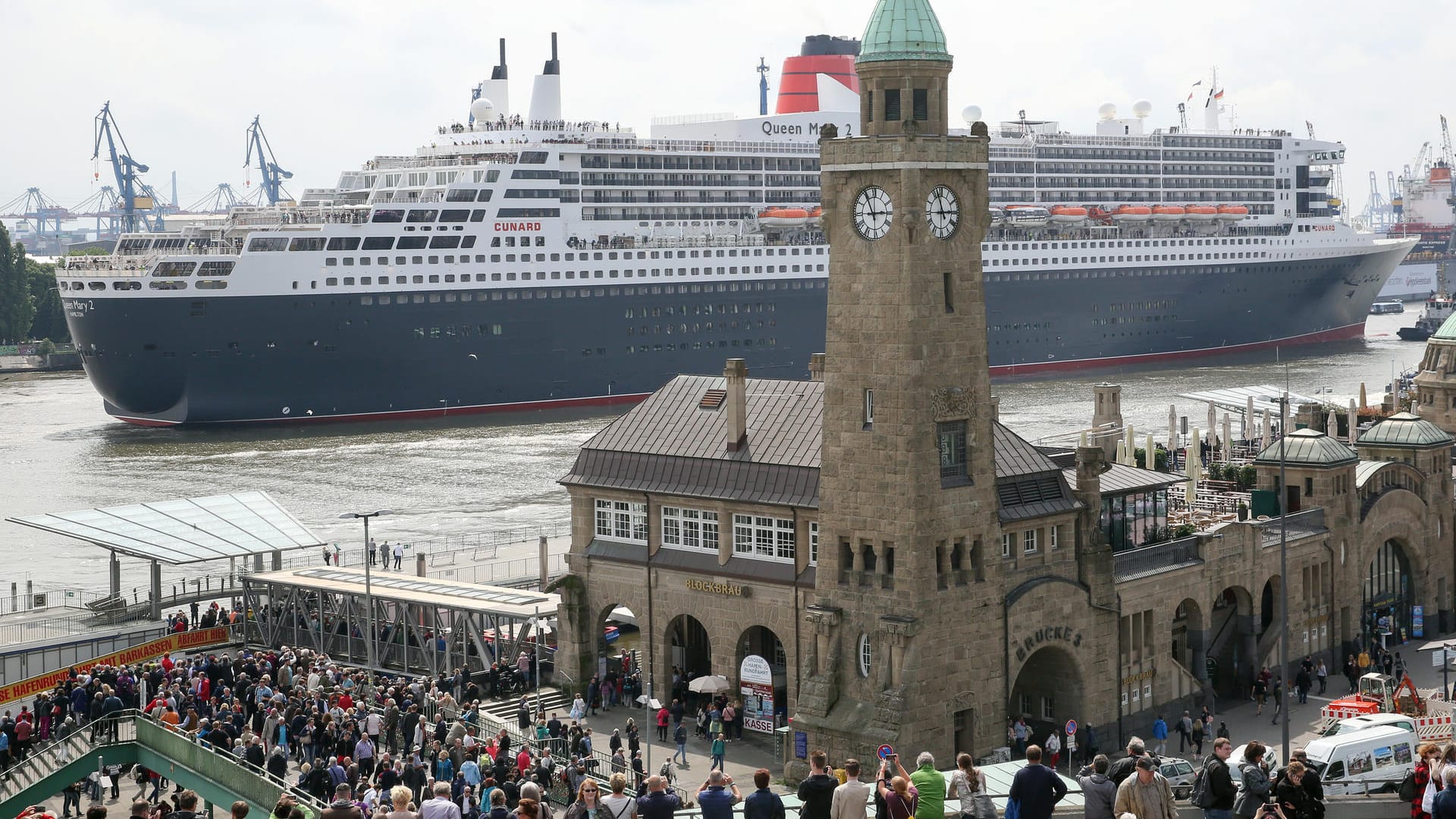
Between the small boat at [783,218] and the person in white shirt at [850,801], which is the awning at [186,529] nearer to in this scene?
the person in white shirt at [850,801]

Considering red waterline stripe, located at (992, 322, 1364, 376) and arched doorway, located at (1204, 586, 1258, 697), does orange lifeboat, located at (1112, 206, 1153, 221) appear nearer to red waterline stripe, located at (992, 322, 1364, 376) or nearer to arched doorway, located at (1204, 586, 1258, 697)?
red waterline stripe, located at (992, 322, 1364, 376)

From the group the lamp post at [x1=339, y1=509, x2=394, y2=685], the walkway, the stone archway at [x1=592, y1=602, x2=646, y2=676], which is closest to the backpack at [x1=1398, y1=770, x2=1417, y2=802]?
the walkway

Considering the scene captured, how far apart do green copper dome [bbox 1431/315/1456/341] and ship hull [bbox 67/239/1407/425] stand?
6004 centimetres

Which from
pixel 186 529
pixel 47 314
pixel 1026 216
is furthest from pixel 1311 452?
pixel 47 314

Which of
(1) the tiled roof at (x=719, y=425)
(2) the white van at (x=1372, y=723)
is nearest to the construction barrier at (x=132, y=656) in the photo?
(1) the tiled roof at (x=719, y=425)

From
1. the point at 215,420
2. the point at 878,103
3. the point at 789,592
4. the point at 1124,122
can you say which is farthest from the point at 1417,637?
the point at 1124,122

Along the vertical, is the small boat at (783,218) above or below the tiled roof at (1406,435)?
above

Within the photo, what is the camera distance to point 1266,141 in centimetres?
14712

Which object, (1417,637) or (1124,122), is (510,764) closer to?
(1417,637)

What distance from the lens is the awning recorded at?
44.2 m

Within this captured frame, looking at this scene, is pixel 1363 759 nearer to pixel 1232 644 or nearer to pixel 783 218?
pixel 1232 644

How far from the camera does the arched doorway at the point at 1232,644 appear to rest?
4381 cm

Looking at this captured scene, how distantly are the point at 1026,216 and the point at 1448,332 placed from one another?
75129mm

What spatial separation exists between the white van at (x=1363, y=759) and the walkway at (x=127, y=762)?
1758cm
